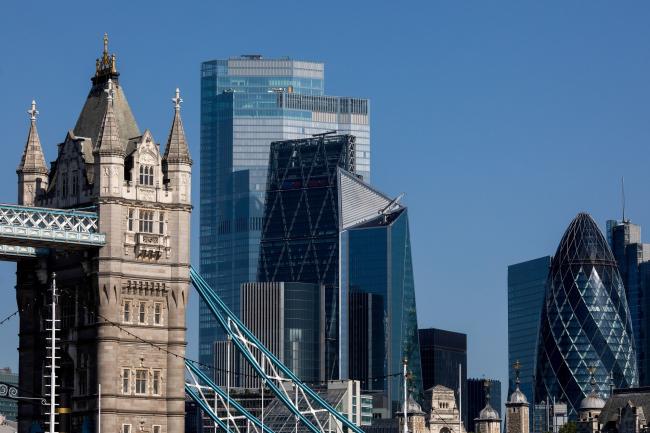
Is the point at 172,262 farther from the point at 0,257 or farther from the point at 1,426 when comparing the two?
the point at 1,426

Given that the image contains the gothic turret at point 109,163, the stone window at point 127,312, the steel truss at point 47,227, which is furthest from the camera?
the gothic turret at point 109,163

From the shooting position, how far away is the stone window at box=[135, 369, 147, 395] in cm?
11944

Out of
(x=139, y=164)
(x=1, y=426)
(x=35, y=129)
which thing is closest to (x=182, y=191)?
(x=139, y=164)

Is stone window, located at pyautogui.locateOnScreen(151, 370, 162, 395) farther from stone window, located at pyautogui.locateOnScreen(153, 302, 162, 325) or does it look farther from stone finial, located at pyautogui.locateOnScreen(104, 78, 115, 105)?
stone finial, located at pyautogui.locateOnScreen(104, 78, 115, 105)

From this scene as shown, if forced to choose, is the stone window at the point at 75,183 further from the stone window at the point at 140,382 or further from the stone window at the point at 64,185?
the stone window at the point at 140,382

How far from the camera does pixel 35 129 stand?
127250 mm

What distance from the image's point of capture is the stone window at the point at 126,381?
11875cm

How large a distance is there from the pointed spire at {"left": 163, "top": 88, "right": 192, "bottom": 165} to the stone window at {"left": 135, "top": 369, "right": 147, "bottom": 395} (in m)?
13.5

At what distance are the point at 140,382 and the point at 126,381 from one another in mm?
1045

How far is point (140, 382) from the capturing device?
119688 mm

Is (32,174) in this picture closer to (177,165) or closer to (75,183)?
(75,183)

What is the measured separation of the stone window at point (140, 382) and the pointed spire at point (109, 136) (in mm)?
13395

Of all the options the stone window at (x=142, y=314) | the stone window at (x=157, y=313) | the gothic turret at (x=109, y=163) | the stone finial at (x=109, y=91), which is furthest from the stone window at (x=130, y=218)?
the stone finial at (x=109, y=91)

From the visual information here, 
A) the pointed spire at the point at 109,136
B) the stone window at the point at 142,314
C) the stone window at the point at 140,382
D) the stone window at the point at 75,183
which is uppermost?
the pointed spire at the point at 109,136
